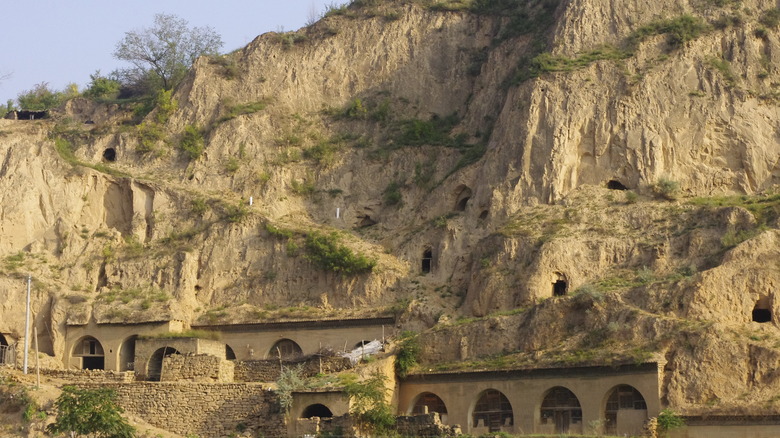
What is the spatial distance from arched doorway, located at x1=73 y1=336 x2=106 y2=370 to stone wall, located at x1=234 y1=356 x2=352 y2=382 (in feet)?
25.4

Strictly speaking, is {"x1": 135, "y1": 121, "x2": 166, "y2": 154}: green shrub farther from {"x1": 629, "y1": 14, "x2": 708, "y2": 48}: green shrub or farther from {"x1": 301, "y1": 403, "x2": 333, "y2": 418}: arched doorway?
{"x1": 629, "y1": 14, "x2": 708, "y2": 48}: green shrub

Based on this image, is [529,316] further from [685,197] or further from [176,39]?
[176,39]

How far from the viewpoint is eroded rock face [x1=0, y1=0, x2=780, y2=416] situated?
49.1 m

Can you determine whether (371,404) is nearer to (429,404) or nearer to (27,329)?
(429,404)

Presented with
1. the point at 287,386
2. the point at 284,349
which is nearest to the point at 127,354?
the point at 284,349

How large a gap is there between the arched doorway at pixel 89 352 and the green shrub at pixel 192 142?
33.9 ft

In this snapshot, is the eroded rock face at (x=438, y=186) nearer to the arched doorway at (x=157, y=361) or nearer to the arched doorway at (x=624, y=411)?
the arched doorway at (x=157, y=361)

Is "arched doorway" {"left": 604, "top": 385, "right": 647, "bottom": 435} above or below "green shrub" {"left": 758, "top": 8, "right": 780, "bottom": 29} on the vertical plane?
below

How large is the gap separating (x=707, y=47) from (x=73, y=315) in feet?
93.6

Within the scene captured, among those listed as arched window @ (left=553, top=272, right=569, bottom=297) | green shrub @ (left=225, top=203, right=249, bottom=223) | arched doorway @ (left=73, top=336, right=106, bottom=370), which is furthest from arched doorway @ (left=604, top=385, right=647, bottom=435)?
arched doorway @ (left=73, top=336, right=106, bottom=370)

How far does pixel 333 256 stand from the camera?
2190 inches

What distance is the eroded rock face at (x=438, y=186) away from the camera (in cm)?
4909

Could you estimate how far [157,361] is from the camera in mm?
54312

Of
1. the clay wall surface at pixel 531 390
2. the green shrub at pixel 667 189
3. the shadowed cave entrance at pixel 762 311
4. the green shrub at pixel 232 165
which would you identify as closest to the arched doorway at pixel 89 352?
the green shrub at pixel 232 165
